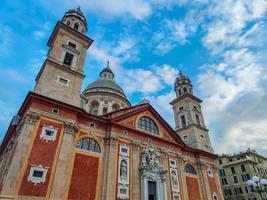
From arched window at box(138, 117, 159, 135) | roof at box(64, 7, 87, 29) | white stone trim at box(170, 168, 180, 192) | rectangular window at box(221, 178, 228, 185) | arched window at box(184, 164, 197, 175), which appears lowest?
white stone trim at box(170, 168, 180, 192)

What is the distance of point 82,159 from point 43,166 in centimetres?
330

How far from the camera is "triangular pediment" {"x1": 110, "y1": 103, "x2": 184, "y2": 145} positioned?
21.3m

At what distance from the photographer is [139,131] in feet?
71.6

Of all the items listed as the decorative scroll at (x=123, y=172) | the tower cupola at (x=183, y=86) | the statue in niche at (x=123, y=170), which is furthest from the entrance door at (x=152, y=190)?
the tower cupola at (x=183, y=86)

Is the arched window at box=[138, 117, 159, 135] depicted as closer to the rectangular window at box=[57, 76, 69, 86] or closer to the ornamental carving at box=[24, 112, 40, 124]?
the rectangular window at box=[57, 76, 69, 86]

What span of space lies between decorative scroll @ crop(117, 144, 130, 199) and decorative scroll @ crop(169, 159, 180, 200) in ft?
19.0

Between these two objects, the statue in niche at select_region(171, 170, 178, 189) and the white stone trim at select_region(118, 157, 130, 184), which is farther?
the statue in niche at select_region(171, 170, 178, 189)

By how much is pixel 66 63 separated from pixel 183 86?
2103 cm

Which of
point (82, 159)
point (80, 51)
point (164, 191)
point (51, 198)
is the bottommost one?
point (51, 198)

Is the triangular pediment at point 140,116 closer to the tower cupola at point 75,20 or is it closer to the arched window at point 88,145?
the arched window at point 88,145

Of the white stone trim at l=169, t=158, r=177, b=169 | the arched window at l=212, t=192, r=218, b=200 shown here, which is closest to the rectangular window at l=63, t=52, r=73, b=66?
the white stone trim at l=169, t=158, r=177, b=169

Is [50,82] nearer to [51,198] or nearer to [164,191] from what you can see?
[51,198]

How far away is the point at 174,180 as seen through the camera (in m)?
21.8

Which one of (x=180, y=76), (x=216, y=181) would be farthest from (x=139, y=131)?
(x=180, y=76)
